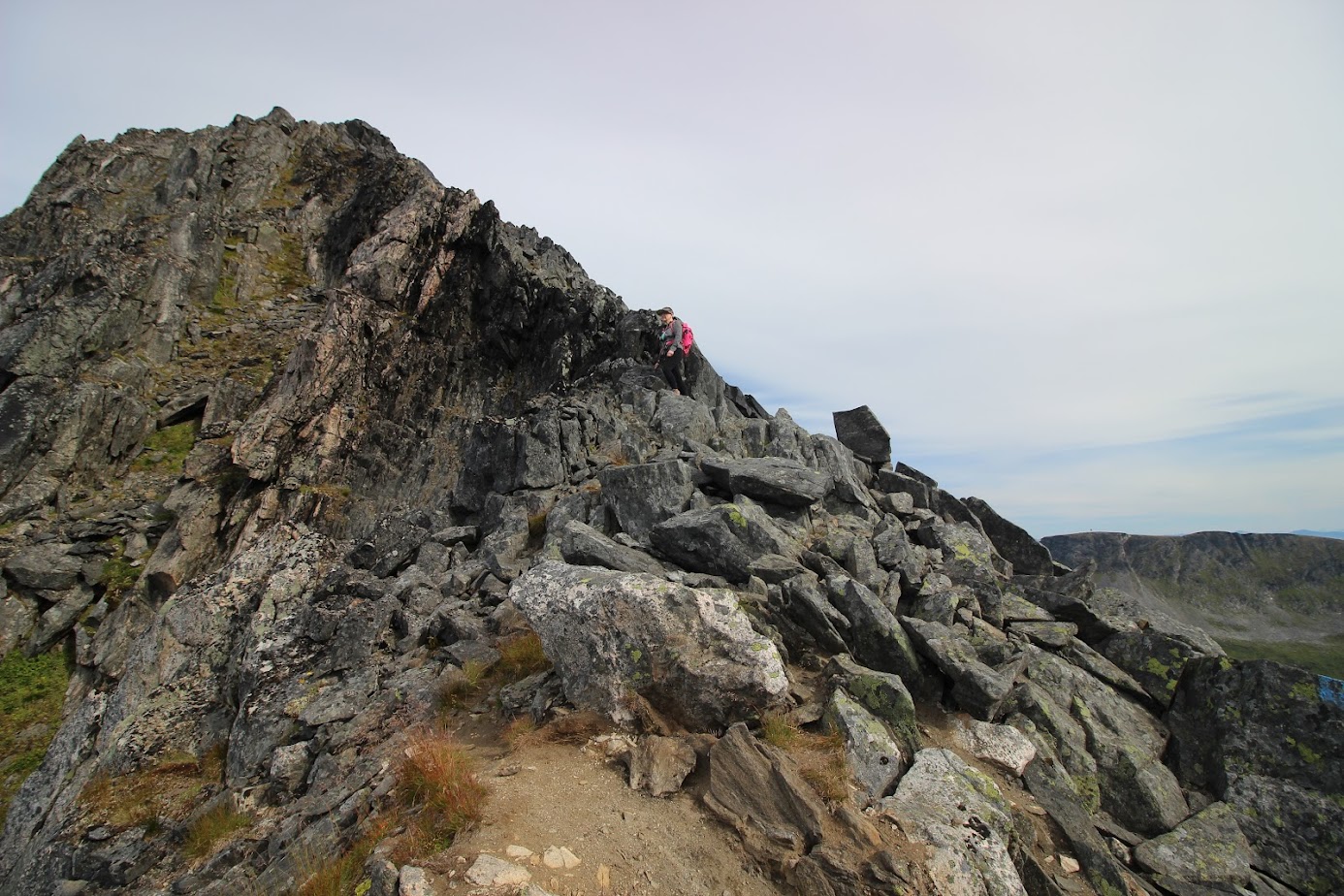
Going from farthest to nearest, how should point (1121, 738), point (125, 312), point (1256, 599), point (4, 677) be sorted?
point (1256, 599)
point (125, 312)
point (4, 677)
point (1121, 738)

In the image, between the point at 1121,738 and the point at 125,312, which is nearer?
the point at 1121,738

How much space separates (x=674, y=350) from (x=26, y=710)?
27.7m

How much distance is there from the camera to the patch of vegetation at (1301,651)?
12701 cm

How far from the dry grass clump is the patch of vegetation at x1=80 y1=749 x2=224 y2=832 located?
1202 cm

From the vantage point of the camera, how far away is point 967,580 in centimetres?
1459

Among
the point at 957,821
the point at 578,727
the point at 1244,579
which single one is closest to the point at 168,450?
the point at 578,727

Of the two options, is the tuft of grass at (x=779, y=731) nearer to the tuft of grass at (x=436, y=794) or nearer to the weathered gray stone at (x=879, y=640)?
the weathered gray stone at (x=879, y=640)

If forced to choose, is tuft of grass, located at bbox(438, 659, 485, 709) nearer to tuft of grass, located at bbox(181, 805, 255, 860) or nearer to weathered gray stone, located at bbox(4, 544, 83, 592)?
tuft of grass, located at bbox(181, 805, 255, 860)

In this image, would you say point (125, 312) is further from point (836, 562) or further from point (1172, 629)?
point (1172, 629)

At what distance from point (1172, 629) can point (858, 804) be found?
39.7ft

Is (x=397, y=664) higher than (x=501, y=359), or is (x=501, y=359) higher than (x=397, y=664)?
(x=501, y=359)

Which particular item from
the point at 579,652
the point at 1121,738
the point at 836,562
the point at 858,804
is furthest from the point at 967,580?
the point at 579,652

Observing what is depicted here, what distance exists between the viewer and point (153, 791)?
489 inches

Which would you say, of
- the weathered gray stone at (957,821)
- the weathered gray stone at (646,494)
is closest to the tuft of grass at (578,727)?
the weathered gray stone at (957,821)
